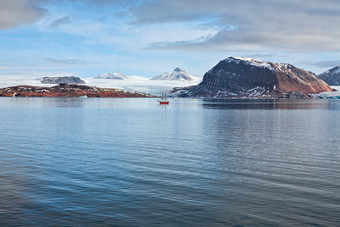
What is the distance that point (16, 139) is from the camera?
45625 mm

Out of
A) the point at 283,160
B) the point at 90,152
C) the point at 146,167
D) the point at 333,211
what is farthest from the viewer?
the point at 90,152

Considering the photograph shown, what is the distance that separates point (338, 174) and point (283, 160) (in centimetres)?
604

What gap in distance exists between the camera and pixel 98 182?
900 inches

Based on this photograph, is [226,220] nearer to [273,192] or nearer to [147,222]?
[147,222]

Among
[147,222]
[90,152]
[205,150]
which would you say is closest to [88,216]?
[147,222]

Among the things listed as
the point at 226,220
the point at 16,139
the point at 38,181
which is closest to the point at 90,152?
the point at 38,181

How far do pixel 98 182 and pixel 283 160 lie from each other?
660 inches

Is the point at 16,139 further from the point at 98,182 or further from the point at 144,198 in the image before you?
the point at 144,198

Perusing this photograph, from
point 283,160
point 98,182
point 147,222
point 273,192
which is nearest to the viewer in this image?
point 147,222

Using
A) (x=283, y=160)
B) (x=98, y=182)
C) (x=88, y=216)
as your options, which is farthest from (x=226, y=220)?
(x=283, y=160)

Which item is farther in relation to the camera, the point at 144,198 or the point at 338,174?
the point at 338,174

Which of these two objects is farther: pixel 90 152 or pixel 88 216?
pixel 90 152

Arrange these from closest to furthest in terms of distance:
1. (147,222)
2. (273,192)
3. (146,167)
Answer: (147,222) < (273,192) < (146,167)

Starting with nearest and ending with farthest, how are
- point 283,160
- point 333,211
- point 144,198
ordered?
point 333,211 < point 144,198 < point 283,160
